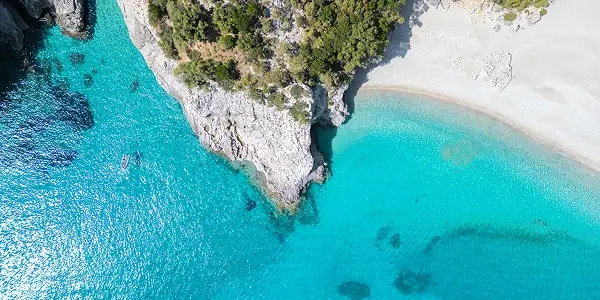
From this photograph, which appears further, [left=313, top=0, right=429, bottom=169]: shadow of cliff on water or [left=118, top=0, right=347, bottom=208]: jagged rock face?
[left=313, top=0, right=429, bottom=169]: shadow of cliff on water

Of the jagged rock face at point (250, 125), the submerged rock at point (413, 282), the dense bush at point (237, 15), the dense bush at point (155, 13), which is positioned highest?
the dense bush at point (237, 15)

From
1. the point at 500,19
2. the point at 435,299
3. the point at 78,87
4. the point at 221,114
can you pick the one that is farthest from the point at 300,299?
the point at 500,19

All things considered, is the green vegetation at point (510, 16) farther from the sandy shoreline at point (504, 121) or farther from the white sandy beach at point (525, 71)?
the sandy shoreline at point (504, 121)

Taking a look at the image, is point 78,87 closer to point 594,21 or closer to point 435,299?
point 435,299

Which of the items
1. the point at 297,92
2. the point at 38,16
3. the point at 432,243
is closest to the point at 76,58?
the point at 38,16

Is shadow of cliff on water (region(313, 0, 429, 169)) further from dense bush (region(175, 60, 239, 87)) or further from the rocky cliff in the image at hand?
the rocky cliff

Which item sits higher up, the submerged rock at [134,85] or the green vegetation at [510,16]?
the green vegetation at [510,16]

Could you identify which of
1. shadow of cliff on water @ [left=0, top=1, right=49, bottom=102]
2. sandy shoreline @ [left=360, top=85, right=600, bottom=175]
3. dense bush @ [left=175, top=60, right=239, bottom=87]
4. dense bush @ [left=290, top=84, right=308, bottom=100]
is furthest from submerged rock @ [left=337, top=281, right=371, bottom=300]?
shadow of cliff on water @ [left=0, top=1, right=49, bottom=102]

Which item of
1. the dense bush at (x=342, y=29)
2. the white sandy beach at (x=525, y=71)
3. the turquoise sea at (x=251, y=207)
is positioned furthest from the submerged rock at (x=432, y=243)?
the dense bush at (x=342, y=29)
